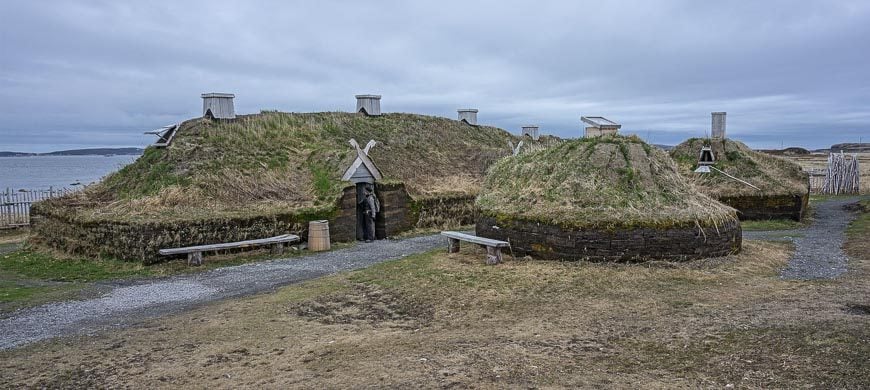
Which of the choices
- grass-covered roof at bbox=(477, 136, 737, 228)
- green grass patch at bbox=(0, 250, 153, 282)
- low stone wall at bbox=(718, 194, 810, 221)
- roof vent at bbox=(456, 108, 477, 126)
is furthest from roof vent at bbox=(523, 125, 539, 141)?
green grass patch at bbox=(0, 250, 153, 282)

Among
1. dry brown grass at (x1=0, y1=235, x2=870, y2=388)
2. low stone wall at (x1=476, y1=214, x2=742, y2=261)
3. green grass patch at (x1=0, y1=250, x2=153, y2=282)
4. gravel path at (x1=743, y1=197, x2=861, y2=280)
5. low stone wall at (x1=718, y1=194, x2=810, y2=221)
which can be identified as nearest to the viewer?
dry brown grass at (x1=0, y1=235, x2=870, y2=388)

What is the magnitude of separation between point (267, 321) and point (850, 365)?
24.7ft

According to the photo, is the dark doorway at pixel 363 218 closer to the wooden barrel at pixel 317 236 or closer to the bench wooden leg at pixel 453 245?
the wooden barrel at pixel 317 236

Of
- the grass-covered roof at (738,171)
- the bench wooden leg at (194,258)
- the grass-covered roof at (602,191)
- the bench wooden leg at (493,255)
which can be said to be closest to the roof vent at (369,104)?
the grass-covered roof at (602,191)

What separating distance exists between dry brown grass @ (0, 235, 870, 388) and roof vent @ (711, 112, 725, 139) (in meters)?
15.6

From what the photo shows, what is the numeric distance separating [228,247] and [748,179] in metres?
19.4

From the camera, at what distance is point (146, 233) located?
573 inches

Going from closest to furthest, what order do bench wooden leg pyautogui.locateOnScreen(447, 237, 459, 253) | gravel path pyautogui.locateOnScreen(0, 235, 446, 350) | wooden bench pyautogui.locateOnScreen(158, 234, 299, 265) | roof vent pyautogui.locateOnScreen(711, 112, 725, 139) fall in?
gravel path pyautogui.locateOnScreen(0, 235, 446, 350)
wooden bench pyautogui.locateOnScreen(158, 234, 299, 265)
bench wooden leg pyautogui.locateOnScreen(447, 237, 459, 253)
roof vent pyautogui.locateOnScreen(711, 112, 725, 139)

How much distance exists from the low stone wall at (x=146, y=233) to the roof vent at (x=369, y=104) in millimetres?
9689

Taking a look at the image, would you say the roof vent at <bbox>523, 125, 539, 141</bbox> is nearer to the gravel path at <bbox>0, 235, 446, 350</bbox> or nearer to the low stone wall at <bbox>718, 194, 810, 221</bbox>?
the low stone wall at <bbox>718, 194, 810, 221</bbox>

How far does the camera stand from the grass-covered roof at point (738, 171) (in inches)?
896

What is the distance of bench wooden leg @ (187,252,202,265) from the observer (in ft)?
47.8

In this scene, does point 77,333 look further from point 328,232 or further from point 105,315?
point 328,232

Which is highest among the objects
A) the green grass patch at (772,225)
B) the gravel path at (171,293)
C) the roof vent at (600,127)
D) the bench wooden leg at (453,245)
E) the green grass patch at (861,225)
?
the roof vent at (600,127)
